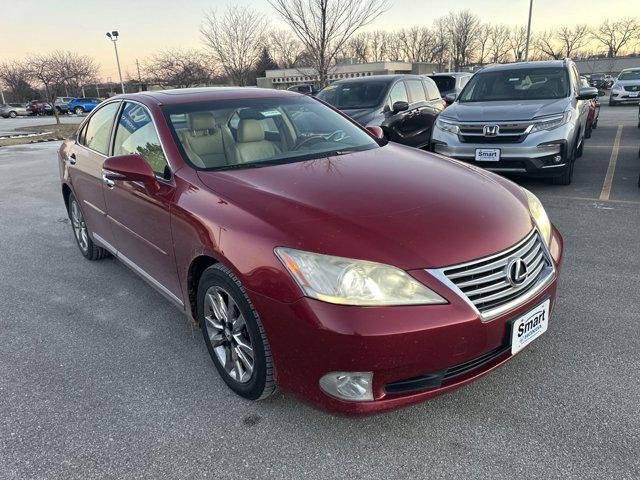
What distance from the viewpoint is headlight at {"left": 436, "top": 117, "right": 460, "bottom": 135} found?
21.3 feet

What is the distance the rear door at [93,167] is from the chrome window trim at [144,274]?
0.04ft

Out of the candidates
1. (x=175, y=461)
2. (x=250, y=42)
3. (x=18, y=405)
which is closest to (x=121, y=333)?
(x=18, y=405)

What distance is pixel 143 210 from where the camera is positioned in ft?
9.78

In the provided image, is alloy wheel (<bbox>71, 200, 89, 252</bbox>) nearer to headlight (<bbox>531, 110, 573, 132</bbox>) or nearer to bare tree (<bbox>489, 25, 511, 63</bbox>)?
headlight (<bbox>531, 110, 573, 132</bbox>)

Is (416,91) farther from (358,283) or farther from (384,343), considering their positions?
(384,343)

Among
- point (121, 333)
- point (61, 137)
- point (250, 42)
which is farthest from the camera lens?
point (250, 42)

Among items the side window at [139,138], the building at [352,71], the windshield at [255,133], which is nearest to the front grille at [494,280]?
the windshield at [255,133]

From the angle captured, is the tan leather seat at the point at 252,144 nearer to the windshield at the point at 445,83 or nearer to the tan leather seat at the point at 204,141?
the tan leather seat at the point at 204,141

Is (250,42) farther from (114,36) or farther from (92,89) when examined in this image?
(92,89)

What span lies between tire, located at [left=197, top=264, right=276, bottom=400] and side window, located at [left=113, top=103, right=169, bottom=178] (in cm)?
82

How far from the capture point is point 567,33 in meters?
80.9

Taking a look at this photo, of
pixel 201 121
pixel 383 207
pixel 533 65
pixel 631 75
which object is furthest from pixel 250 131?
pixel 631 75

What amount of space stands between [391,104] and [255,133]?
230 inches

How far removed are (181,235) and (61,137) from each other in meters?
19.2
